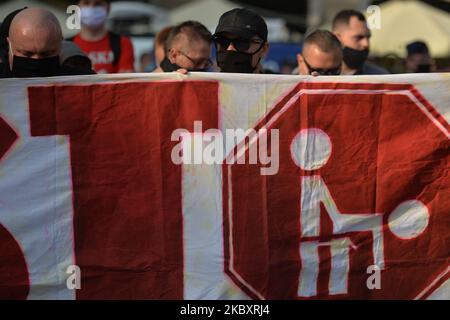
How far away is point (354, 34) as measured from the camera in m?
6.60

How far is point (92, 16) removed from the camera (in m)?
6.97

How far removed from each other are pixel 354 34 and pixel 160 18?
41.6 feet

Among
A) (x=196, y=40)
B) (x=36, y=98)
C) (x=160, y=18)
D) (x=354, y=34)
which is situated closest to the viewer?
(x=36, y=98)

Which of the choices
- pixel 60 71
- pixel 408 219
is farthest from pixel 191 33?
pixel 408 219

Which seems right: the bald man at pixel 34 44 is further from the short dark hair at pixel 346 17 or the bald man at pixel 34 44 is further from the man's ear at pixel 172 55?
the short dark hair at pixel 346 17

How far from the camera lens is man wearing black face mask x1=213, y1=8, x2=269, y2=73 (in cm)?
477

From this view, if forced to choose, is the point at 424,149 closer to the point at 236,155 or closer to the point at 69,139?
the point at 236,155

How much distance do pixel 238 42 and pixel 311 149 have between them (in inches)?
32.6

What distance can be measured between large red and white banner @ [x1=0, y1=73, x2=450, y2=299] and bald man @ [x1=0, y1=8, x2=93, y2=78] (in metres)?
0.28

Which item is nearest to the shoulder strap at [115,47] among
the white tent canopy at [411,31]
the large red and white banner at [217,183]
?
the large red and white banner at [217,183]

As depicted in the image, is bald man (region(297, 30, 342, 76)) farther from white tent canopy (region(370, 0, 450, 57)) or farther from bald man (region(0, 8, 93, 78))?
white tent canopy (region(370, 0, 450, 57))

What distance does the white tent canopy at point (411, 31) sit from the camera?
15.6 metres

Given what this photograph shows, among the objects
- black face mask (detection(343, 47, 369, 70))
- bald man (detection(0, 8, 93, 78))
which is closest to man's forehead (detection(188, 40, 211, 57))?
bald man (detection(0, 8, 93, 78))
